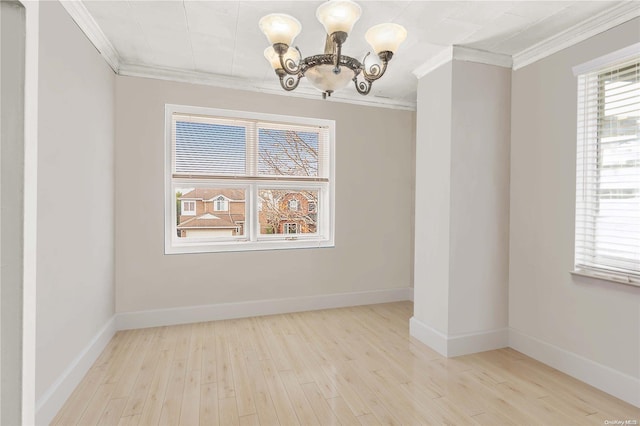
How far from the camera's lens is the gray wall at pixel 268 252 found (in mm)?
3244

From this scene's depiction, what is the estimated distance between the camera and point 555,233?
256cm

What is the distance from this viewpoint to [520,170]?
2.84 meters

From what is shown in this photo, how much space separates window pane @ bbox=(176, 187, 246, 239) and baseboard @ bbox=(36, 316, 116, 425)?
119cm

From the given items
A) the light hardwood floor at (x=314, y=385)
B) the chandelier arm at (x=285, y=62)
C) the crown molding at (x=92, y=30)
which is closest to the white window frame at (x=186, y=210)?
the light hardwood floor at (x=314, y=385)

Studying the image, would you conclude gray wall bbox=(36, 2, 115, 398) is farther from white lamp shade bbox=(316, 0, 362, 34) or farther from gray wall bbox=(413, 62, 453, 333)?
gray wall bbox=(413, 62, 453, 333)

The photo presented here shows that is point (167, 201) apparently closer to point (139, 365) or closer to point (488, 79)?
point (139, 365)

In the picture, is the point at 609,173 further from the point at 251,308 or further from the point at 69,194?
the point at 69,194

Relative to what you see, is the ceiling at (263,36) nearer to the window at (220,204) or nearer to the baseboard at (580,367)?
the window at (220,204)

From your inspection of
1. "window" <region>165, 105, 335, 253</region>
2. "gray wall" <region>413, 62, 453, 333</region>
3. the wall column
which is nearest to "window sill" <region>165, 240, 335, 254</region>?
"window" <region>165, 105, 335, 253</region>

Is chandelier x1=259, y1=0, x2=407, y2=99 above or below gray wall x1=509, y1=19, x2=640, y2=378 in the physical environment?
above

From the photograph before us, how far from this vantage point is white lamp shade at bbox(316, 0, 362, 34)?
1.59m

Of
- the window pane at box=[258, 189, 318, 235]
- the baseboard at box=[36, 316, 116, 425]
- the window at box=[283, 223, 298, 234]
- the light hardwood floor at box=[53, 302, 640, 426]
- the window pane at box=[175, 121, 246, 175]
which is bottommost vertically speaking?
the light hardwood floor at box=[53, 302, 640, 426]

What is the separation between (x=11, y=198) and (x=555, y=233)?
3152 mm

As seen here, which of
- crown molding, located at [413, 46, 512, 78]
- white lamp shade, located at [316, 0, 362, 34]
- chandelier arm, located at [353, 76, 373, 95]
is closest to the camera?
white lamp shade, located at [316, 0, 362, 34]
